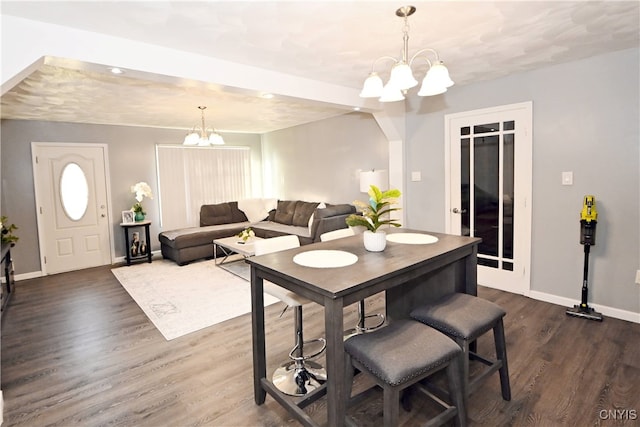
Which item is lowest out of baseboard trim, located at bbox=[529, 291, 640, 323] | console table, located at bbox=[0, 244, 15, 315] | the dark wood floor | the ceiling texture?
the dark wood floor

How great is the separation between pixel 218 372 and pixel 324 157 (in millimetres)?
4251

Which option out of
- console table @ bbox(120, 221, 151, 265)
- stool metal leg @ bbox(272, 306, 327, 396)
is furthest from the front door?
stool metal leg @ bbox(272, 306, 327, 396)

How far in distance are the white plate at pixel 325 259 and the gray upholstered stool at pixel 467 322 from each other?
534 millimetres

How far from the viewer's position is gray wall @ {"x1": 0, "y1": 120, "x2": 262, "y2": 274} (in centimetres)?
488

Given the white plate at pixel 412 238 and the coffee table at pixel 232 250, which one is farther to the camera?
the coffee table at pixel 232 250

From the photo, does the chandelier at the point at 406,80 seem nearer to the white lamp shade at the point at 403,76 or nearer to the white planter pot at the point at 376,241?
the white lamp shade at the point at 403,76

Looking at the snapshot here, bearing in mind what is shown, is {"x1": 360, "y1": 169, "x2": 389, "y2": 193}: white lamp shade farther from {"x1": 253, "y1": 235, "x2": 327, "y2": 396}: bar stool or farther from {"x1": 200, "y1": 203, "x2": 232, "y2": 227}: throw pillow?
{"x1": 200, "y1": 203, "x2": 232, "y2": 227}: throw pillow

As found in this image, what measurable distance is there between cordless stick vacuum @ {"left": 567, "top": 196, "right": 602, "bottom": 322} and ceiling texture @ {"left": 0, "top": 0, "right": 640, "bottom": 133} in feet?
4.41

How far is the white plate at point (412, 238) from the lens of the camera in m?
2.44

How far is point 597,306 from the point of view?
322 centimetres

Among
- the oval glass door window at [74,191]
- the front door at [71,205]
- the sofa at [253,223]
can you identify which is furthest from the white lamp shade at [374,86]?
the oval glass door window at [74,191]

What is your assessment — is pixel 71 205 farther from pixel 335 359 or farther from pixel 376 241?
pixel 335 359

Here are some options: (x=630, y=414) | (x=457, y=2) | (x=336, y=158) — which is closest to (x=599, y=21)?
(x=457, y=2)

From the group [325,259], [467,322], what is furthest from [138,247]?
[467,322]
